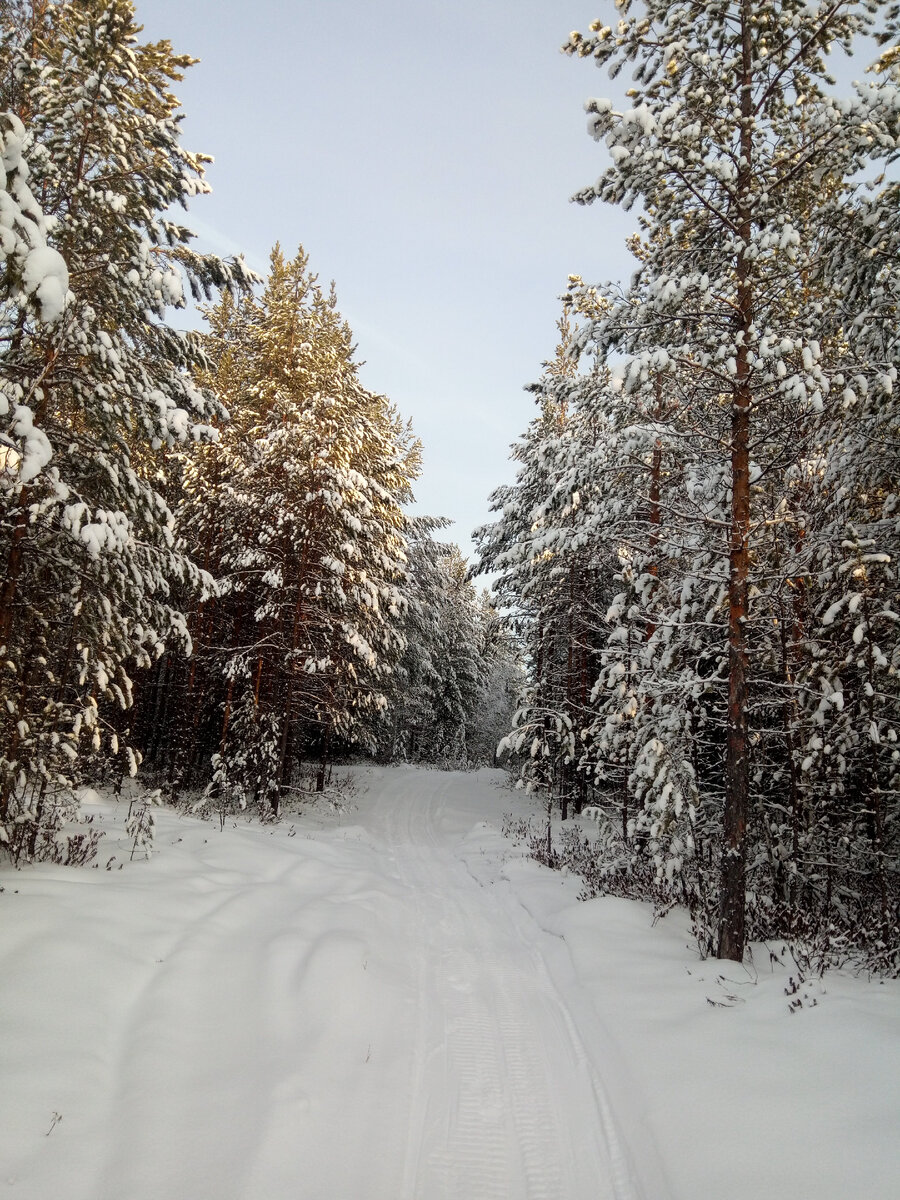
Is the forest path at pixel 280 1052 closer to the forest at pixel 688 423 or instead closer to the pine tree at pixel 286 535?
the forest at pixel 688 423

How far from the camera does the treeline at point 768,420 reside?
7.12m

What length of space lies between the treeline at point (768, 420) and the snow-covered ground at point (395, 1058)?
1660 millimetres

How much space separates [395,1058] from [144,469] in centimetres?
1394

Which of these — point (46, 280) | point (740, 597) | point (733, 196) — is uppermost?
point (733, 196)

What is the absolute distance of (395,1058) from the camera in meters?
5.73

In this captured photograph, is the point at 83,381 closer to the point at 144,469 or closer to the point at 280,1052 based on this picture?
the point at 280,1052

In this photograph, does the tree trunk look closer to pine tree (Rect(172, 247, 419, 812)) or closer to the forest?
the forest

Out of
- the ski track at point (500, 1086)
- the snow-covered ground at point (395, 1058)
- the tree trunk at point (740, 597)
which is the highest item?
the tree trunk at point (740, 597)

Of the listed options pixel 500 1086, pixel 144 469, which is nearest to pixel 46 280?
pixel 500 1086

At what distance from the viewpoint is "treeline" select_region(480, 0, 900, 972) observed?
280 inches

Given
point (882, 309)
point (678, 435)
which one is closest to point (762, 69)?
point (882, 309)

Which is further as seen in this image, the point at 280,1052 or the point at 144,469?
the point at 144,469

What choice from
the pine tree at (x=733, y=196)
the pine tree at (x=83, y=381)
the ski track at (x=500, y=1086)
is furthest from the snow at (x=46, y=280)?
the ski track at (x=500, y=1086)

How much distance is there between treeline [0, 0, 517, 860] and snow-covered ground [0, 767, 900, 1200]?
225 centimetres
